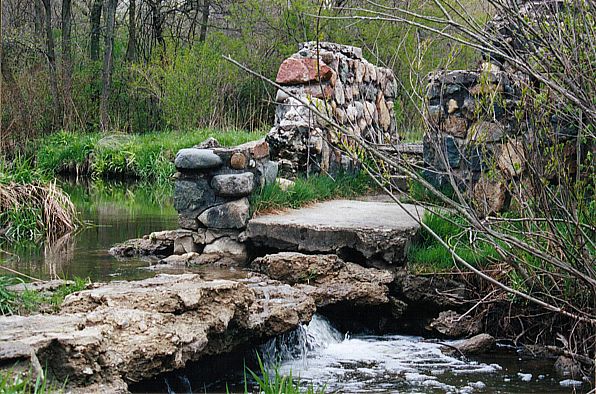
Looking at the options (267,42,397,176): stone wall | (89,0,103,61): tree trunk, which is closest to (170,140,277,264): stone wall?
(267,42,397,176): stone wall

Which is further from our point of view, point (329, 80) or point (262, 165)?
point (329, 80)

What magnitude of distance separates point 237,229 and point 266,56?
1350cm

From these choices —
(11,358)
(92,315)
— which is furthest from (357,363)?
(11,358)

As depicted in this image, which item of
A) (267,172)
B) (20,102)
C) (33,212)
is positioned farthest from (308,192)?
(20,102)

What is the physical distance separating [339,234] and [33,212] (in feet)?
13.8

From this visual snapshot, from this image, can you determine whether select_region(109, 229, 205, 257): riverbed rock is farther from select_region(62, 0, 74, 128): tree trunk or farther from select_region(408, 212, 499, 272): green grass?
select_region(62, 0, 74, 128): tree trunk

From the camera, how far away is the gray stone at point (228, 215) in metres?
7.75

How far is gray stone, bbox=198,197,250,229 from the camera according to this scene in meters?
7.75

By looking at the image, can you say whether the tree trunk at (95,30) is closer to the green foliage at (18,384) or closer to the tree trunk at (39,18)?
the tree trunk at (39,18)

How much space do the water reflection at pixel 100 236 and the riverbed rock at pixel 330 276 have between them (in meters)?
1.09

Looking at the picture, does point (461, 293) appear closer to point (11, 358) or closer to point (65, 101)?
point (11, 358)

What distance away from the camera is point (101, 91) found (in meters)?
23.2

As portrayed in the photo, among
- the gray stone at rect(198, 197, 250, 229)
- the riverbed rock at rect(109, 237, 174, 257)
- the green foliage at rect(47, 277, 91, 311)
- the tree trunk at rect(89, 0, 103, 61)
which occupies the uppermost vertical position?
the tree trunk at rect(89, 0, 103, 61)

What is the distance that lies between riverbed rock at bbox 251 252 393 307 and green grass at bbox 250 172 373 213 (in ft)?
3.70
